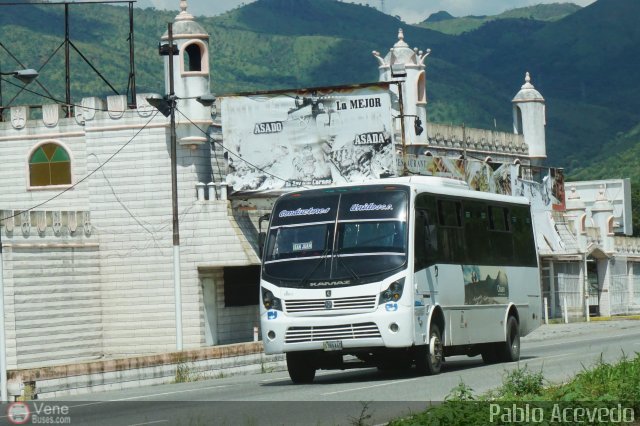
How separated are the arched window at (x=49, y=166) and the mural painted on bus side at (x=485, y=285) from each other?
25441 millimetres

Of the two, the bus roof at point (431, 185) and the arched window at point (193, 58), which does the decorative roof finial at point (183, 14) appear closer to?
the arched window at point (193, 58)

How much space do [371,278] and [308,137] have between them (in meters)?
25.0

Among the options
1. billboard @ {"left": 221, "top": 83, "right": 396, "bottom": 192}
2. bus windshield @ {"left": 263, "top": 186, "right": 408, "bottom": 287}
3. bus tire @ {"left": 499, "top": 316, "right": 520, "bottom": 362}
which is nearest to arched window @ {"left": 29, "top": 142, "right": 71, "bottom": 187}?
billboard @ {"left": 221, "top": 83, "right": 396, "bottom": 192}

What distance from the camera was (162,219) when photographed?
4762cm

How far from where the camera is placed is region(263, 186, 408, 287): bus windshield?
2264 centimetres

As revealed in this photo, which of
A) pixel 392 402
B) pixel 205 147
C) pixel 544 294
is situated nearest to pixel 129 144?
pixel 205 147

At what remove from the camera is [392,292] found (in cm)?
2250

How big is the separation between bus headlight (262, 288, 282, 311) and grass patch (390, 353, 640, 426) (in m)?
6.21

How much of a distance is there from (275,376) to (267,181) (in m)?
20.5

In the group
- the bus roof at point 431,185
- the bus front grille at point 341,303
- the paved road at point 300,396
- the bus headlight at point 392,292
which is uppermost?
the bus roof at point 431,185

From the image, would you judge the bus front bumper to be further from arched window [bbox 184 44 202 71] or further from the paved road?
arched window [bbox 184 44 202 71]

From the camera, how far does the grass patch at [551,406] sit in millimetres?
14211

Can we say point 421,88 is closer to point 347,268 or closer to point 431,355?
point 431,355

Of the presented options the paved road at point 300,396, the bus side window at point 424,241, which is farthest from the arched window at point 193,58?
the bus side window at point 424,241
